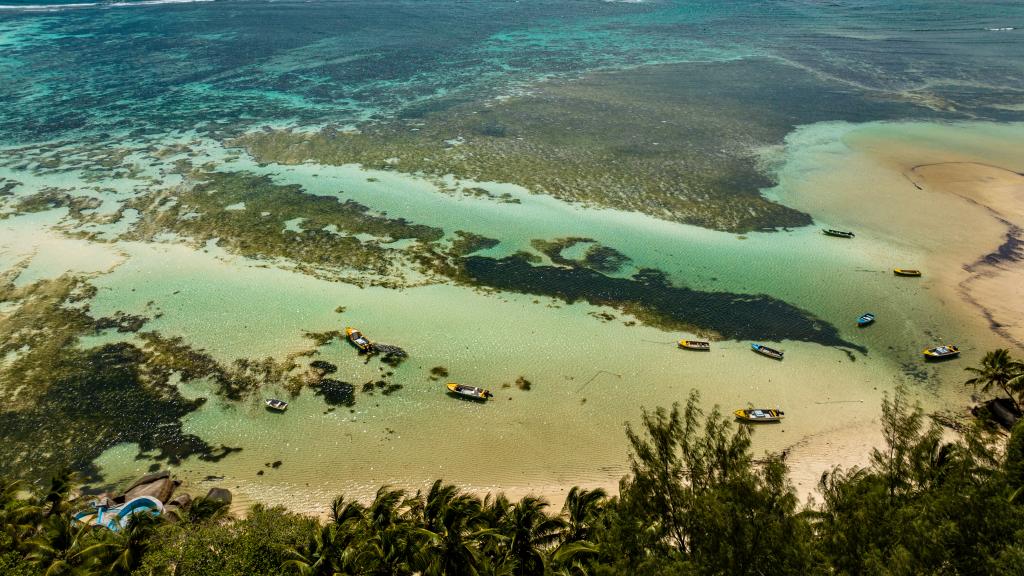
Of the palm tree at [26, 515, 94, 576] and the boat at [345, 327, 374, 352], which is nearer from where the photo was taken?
the palm tree at [26, 515, 94, 576]

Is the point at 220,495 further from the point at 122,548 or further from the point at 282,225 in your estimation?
the point at 282,225

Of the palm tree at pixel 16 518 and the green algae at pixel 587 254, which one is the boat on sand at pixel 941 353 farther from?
the palm tree at pixel 16 518

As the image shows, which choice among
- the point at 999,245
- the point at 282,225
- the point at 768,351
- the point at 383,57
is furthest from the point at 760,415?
the point at 383,57

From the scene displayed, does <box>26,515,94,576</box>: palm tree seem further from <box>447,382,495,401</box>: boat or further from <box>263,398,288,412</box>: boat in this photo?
<box>447,382,495,401</box>: boat

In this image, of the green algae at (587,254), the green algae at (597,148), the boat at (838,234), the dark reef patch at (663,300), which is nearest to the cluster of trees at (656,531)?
the dark reef patch at (663,300)

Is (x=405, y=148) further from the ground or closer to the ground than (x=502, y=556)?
further from the ground

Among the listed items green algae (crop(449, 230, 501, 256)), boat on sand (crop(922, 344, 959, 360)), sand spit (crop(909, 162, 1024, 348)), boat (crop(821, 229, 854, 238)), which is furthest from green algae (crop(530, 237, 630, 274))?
sand spit (crop(909, 162, 1024, 348))

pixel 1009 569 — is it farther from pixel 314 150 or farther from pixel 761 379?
pixel 314 150

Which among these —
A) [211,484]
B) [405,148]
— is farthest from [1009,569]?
[405,148]
